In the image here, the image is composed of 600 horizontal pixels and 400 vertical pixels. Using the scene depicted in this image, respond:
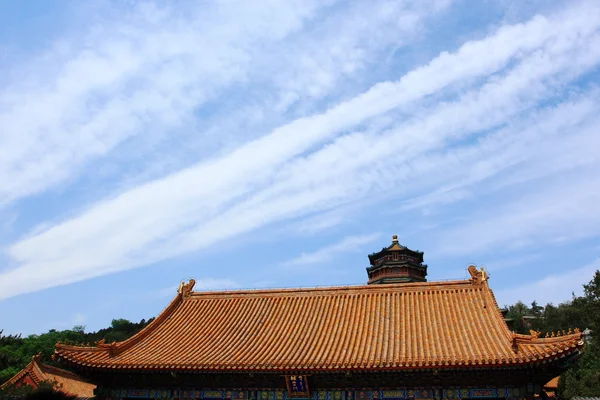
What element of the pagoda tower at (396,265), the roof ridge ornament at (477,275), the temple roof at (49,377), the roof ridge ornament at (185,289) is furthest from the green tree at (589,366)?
the temple roof at (49,377)

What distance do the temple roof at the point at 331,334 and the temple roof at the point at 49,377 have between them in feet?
50.4

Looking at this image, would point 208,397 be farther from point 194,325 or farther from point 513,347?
point 513,347

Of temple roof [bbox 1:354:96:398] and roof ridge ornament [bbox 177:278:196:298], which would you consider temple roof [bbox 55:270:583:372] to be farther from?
temple roof [bbox 1:354:96:398]

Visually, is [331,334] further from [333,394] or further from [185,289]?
[185,289]

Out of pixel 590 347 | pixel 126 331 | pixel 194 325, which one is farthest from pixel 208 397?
pixel 126 331

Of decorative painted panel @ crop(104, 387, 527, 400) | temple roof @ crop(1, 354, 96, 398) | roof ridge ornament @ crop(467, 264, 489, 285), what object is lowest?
decorative painted panel @ crop(104, 387, 527, 400)

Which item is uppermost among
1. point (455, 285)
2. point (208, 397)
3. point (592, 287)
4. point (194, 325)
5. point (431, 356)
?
point (592, 287)

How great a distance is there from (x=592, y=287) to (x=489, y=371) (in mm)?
37952

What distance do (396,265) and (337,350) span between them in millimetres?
29252

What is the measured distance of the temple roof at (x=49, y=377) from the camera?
29.8 m

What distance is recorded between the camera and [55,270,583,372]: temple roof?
13.5 m

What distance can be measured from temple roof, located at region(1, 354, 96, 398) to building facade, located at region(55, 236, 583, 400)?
16.0 metres

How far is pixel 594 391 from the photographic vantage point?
36.8 metres

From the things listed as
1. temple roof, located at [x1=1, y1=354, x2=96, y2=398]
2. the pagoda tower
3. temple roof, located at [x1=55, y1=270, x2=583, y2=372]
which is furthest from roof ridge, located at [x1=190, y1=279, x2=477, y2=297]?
the pagoda tower
